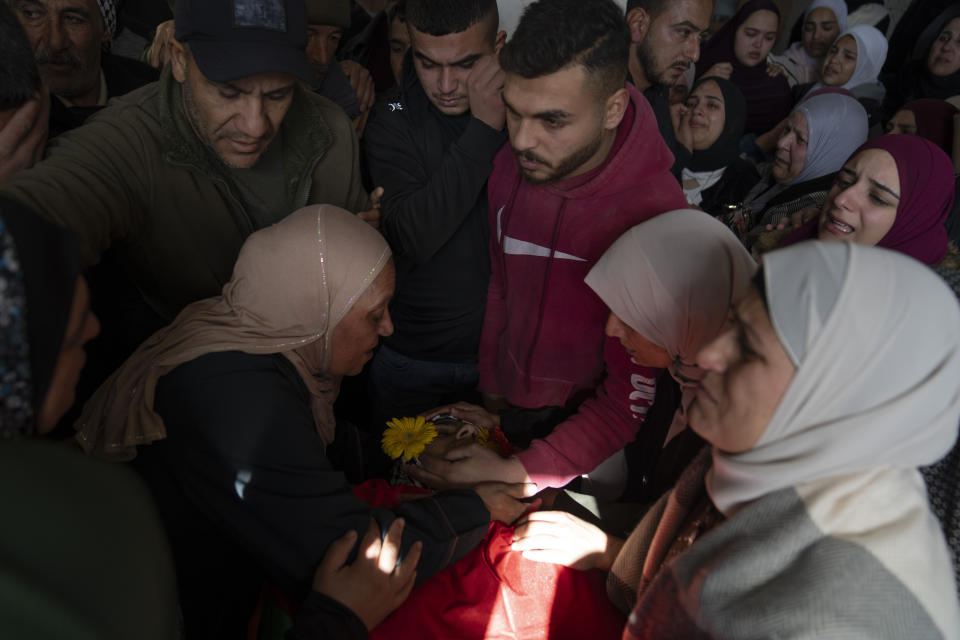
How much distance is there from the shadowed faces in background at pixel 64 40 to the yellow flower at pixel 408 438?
213cm

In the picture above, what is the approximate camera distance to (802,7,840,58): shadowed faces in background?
6.15 m

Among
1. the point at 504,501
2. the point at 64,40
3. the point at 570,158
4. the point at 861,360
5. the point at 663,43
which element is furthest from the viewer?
the point at 663,43

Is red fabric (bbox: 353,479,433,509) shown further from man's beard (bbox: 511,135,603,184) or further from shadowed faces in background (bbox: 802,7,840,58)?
shadowed faces in background (bbox: 802,7,840,58)

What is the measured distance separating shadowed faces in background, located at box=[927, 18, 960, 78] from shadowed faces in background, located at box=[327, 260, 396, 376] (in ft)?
20.3

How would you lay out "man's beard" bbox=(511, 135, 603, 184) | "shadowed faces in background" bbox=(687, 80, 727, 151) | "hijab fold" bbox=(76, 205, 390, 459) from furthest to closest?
"shadowed faces in background" bbox=(687, 80, 727, 151), "man's beard" bbox=(511, 135, 603, 184), "hijab fold" bbox=(76, 205, 390, 459)

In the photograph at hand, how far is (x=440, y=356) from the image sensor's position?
108 inches

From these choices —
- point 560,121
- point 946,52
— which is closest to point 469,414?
point 560,121

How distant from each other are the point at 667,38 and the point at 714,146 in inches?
57.2

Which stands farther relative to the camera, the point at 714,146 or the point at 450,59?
the point at 714,146

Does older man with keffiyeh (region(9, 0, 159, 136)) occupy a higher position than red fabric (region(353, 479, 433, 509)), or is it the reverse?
older man with keffiyeh (region(9, 0, 159, 136))

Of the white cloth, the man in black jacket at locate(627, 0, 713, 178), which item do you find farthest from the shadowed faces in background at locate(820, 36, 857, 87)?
the man in black jacket at locate(627, 0, 713, 178)

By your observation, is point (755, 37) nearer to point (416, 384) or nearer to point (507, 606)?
point (416, 384)

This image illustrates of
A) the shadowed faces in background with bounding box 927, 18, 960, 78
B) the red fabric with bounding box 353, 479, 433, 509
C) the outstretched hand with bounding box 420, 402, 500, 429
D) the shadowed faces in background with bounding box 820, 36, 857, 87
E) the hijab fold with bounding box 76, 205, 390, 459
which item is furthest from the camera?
the shadowed faces in background with bounding box 820, 36, 857, 87

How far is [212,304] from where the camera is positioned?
188cm
